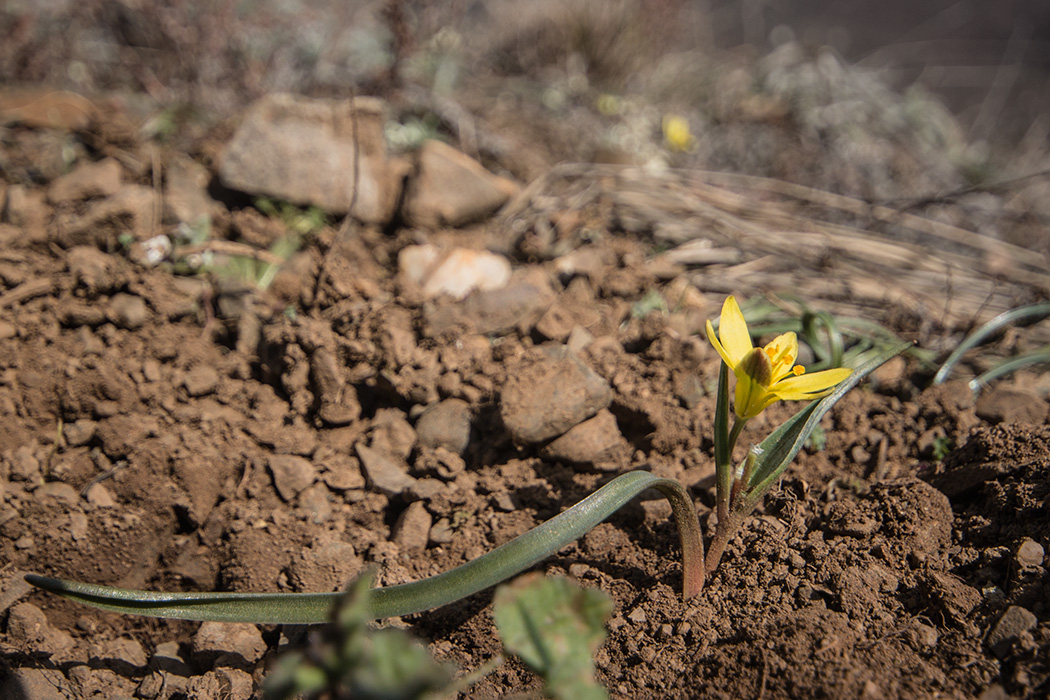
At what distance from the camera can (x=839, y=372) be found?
1263mm

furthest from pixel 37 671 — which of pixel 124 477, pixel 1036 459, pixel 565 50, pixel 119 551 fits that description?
pixel 565 50

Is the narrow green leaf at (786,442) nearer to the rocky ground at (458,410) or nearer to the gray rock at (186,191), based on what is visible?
the rocky ground at (458,410)

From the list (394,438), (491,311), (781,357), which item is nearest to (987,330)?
(781,357)

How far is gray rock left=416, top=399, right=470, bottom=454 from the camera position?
71.1 inches

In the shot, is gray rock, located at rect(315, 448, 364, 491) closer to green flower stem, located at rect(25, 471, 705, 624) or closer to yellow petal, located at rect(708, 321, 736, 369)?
green flower stem, located at rect(25, 471, 705, 624)

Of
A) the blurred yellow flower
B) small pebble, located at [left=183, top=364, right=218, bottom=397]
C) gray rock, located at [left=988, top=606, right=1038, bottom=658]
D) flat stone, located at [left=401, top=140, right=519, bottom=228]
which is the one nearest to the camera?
gray rock, located at [left=988, top=606, right=1038, bottom=658]

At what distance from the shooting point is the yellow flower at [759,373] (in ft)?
4.09

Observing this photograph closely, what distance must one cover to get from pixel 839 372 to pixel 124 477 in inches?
63.6

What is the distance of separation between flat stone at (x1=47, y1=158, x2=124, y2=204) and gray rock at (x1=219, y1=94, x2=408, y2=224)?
37cm

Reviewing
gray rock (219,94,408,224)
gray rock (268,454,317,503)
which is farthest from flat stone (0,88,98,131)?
gray rock (268,454,317,503)

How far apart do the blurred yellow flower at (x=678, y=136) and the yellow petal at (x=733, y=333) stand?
2.75 meters

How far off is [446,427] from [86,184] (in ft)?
5.34

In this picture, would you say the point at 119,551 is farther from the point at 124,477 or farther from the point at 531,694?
the point at 531,694

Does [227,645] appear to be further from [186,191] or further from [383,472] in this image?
[186,191]
